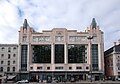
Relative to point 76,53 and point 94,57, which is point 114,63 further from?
point 76,53

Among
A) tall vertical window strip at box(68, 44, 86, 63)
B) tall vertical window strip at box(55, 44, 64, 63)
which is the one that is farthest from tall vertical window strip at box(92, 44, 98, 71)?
tall vertical window strip at box(55, 44, 64, 63)

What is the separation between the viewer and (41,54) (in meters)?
122

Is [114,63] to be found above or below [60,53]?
below

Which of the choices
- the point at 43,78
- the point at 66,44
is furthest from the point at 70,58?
the point at 43,78

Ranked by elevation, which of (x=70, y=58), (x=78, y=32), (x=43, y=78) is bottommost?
(x=43, y=78)

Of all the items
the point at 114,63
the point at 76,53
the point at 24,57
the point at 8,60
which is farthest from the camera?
the point at 76,53

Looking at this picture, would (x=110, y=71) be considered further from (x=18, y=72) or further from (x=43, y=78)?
(x=18, y=72)

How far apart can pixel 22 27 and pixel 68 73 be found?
3147 centimetres

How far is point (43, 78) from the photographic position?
381ft

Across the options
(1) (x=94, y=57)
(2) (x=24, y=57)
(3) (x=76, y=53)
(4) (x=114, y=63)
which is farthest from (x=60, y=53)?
(4) (x=114, y=63)

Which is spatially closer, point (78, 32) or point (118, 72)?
point (118, 72)

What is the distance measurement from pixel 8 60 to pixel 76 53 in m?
32.1

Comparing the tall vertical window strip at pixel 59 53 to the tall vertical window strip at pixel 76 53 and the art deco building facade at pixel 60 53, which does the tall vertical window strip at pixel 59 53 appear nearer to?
the art deco building facade at pixel 60 53

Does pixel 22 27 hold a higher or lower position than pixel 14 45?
higher
